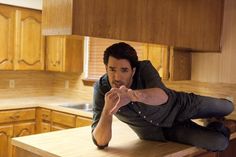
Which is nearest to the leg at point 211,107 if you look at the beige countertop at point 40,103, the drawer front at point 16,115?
the beige countertop at point 40,103

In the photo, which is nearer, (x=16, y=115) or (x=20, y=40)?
(x=16, y=115)

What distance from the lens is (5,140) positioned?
12.4 feet

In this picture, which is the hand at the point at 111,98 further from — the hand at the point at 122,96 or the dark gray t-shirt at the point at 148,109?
A: the dark gray t-shirt at the point at 148,109

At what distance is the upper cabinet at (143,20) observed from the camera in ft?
5.99

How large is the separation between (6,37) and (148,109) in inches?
103

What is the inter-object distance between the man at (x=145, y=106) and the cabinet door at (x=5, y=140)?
2011mm

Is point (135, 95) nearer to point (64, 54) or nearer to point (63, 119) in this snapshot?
point (63, 119)

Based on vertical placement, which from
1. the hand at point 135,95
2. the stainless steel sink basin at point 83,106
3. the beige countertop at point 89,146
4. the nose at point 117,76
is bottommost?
the stainless steel sink basin at point 83,106

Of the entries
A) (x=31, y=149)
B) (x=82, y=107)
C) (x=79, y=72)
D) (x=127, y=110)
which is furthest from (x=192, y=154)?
(x=79, y=72)

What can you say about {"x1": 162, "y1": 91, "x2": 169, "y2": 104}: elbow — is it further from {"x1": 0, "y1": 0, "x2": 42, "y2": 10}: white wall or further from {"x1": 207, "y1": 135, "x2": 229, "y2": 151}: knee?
{"x1": 0, "y1": 0, "x2": 42, "y2": 10}: white wall

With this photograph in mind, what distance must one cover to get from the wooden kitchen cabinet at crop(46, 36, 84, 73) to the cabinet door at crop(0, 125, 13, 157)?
101 centimetres

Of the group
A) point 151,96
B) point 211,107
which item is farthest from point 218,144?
point 151,96

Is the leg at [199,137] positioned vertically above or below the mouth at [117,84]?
below

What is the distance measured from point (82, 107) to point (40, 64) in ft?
2.74
